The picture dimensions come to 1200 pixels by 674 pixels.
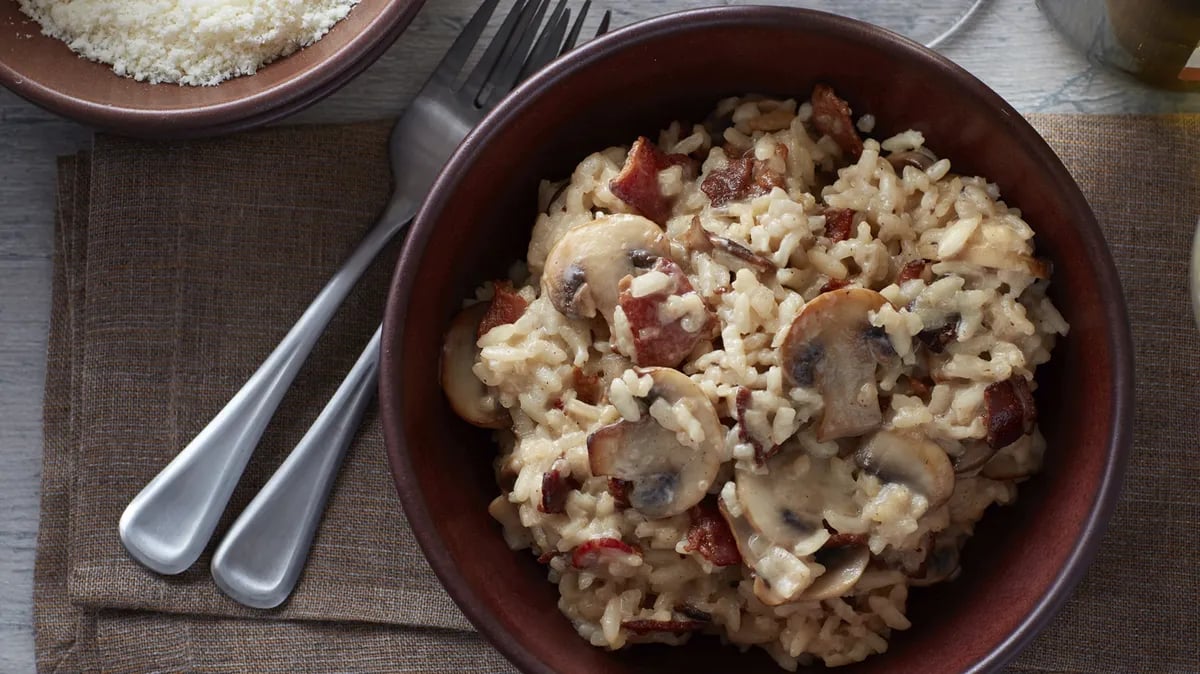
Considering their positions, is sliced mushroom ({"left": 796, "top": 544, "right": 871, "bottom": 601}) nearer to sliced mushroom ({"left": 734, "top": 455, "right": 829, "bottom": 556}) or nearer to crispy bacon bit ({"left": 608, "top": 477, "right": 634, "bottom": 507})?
sliced mushroom ({"left": 734, "top": 455, "right": 829, "bottom": 556})

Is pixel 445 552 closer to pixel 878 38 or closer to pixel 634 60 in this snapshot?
pixel 634 60

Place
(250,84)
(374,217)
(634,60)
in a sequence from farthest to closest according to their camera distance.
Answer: (374,217) < (250,84) < (634,60)

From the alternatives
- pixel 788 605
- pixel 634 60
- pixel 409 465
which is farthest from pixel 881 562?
pixel 634 60


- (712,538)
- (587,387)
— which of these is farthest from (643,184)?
(712,538)

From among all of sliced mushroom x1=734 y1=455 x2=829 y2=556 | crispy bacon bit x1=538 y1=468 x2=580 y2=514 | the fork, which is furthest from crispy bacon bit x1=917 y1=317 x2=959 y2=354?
the fork

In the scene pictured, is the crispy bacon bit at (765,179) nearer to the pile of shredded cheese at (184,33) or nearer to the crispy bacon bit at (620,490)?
the crispy bacon bit at (620,490)

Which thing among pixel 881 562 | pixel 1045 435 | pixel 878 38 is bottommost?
pixel 881 562

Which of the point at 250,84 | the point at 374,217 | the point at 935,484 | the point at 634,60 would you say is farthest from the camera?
the point at 374,217

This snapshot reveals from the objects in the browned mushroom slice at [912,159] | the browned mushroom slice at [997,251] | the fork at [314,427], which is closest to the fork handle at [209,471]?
the fork at [314,427]
